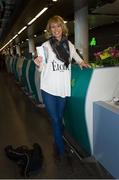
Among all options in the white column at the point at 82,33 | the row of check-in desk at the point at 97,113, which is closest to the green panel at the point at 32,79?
the row of check-in desk at the point at 97,113

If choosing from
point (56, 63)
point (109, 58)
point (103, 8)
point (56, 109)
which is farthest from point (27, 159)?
point (103, 8)

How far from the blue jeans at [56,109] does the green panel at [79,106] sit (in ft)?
0.51

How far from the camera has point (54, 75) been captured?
2850 mm

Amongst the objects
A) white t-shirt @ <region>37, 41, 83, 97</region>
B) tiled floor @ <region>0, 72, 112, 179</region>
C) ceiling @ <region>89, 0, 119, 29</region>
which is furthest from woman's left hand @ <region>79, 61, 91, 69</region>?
ceiling @ <region>89, 0, 119, 29</region>

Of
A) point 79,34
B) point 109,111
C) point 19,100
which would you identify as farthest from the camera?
point 79,34

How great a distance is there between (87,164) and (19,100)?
4.12 metres

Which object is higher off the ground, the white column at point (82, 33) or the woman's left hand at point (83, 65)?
the white column at point (82, 33)

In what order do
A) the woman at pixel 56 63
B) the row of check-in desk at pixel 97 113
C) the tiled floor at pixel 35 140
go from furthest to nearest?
the woman at pixel 56 63 < the tiled floor at pixel 35 140 < the row of check-in desk at pixel 97 113

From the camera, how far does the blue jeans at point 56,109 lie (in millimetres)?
2965

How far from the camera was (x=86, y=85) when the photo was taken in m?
2.81

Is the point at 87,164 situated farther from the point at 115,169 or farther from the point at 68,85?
Result: the point at 68,85

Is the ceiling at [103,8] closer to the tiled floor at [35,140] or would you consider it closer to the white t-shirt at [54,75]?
the tiled floor at [35,140]

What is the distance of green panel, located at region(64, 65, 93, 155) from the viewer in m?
2.86

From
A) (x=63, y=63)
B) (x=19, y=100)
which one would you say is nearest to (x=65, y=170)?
(x=63, y=63)
